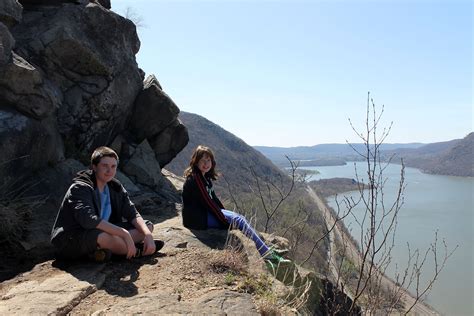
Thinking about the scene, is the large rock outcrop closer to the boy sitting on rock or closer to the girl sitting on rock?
the boy sitting on rock

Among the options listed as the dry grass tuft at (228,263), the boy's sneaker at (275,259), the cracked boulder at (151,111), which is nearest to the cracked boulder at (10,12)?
the cracked boulder at (151,111)

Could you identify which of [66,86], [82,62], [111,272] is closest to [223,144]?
[82,62]

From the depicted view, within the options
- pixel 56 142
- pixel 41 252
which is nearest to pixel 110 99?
pixel 56 142

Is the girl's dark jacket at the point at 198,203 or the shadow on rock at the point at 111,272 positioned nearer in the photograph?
the shadow on rock at the point at 111,272

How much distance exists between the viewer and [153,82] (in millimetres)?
11523

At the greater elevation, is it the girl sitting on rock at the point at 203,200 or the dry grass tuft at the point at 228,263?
the girl sitting on rock at the point at 203,200

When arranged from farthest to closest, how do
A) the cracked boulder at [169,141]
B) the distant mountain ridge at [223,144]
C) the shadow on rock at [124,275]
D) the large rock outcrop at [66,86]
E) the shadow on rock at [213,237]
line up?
1. the distant mountain ridge at [223,144]
2. the cracked boulder at [169,141]
3. the large rock outcrop at [66,86]
4. the shadow on rock at [213,237]
5. the shadow on rock at [124,275]

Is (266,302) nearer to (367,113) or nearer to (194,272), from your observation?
(194,272)

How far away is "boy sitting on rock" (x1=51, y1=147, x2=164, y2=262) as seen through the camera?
3.97 m

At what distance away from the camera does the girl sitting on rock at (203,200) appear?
5.56m

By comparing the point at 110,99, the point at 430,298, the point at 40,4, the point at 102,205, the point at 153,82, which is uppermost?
the point at 40,4

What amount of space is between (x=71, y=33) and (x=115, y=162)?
557 cm

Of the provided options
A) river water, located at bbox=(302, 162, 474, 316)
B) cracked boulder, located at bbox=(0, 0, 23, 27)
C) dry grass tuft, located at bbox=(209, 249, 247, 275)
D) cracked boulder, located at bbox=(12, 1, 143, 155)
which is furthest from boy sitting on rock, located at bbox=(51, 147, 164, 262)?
river water, located at bbox=(302, 162, 474, 316)

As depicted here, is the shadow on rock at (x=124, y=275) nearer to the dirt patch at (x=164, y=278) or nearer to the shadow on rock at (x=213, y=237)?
the dirt patch at (x=164, y=278)
